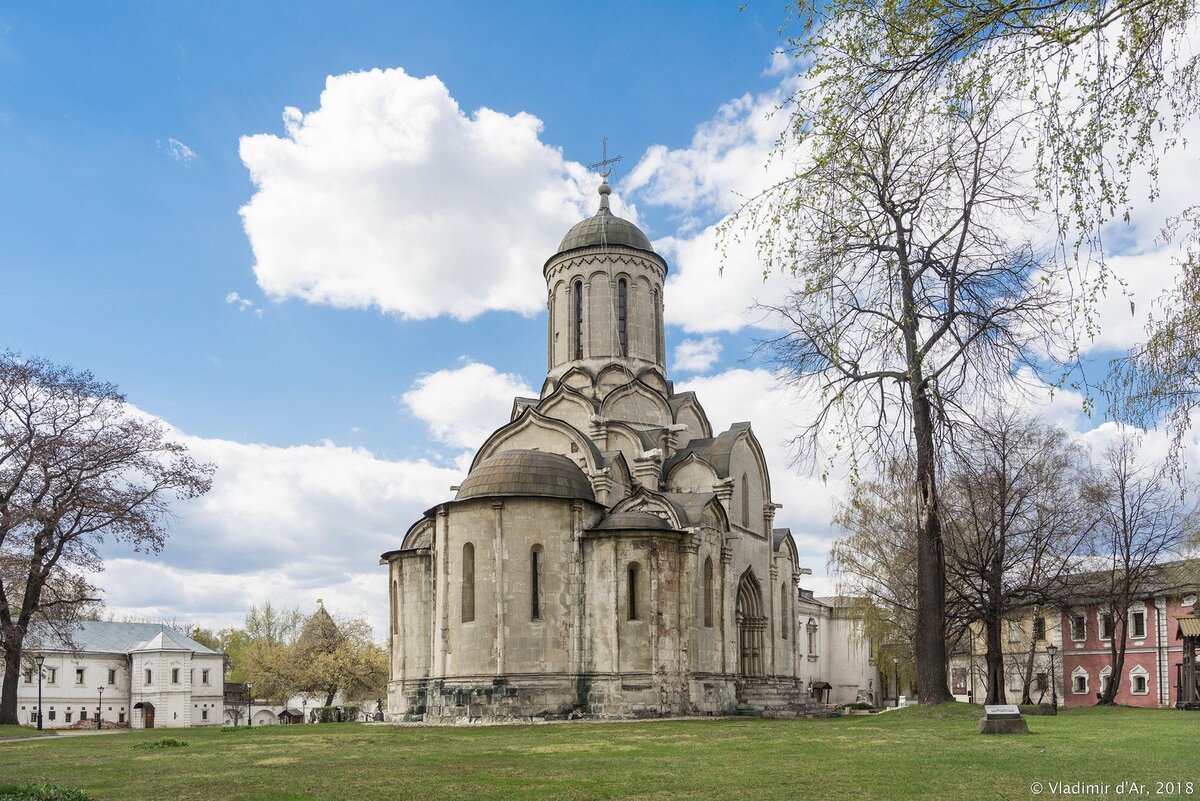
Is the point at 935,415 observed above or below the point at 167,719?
above

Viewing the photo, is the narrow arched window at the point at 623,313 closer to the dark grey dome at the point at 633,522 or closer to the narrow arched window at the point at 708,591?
the dark grey dome at the point at 633,522

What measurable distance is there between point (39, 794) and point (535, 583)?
58.2 ft

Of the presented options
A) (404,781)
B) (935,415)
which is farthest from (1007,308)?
(404,781)

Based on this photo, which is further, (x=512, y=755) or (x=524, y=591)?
(x=524, y=591)

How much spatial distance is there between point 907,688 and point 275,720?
1551 inches

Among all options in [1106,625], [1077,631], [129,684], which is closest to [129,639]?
[129,684]

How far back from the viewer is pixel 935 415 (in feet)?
66.2

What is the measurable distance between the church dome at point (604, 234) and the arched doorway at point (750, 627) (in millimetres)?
11936

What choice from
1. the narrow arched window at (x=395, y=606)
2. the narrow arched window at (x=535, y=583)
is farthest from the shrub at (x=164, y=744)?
the narrow arched window at (x=395, y=606)

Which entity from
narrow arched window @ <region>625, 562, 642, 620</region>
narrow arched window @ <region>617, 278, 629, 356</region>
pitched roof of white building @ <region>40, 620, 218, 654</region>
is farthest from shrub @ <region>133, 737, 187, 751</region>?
pitched roof of white building @ <region>40, 620, 218, 654</region>

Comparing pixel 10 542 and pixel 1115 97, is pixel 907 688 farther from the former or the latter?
pixel 1115 97

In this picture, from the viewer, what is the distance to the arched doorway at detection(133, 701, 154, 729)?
59.4 m

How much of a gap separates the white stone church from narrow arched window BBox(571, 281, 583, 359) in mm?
57

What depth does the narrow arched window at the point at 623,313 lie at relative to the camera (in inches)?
1358
